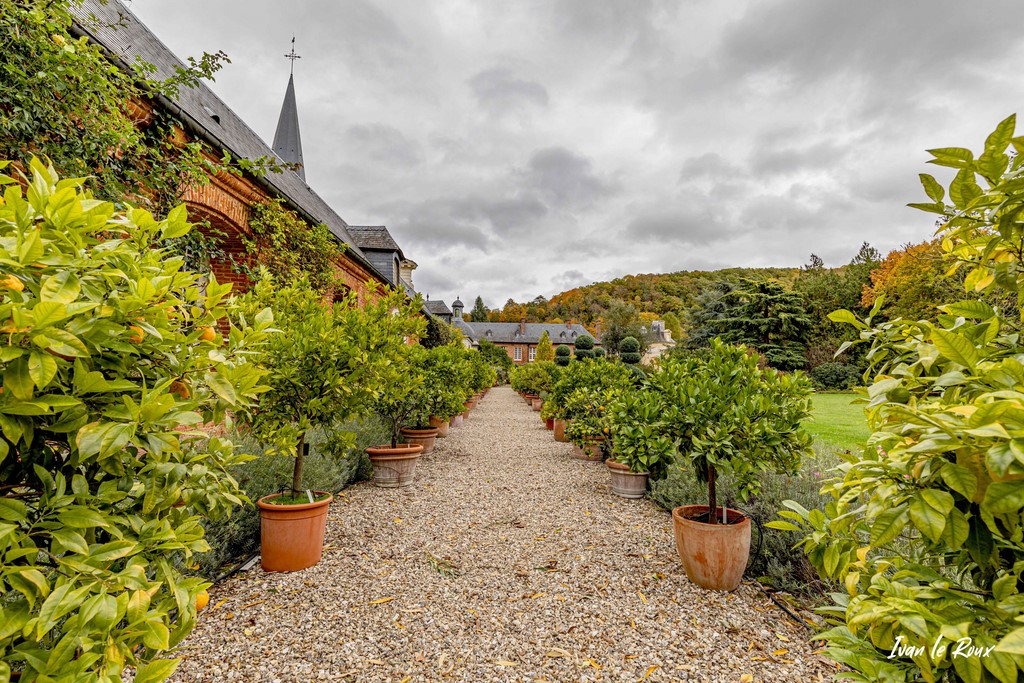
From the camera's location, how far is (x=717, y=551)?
3.08 m

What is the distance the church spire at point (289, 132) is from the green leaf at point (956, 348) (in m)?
17.3

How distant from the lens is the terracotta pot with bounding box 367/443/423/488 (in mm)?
5648

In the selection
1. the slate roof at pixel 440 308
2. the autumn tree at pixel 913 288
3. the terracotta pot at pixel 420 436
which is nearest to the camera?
the terracotta pot at pixel 420 436

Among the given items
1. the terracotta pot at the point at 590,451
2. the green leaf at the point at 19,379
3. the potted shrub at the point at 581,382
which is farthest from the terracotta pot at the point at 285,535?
the potted shrub at the point at 581,382

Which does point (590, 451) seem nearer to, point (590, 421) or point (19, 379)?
point (590, 421)

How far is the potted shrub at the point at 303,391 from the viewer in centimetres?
333

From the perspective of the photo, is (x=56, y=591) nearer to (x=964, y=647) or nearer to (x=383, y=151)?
(x=964, y=647)

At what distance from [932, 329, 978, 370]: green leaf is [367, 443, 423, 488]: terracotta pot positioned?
542cm

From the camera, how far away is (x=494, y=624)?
2.78m

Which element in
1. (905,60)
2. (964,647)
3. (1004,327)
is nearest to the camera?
(964,647)

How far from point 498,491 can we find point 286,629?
10.9 feet

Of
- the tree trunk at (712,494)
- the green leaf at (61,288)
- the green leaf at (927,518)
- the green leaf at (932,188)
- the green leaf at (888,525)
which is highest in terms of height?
the green leaf at (932,188)

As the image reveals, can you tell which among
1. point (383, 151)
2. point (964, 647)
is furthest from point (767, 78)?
point (383, 151)

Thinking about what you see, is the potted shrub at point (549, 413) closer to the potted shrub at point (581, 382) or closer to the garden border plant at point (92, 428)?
the potted shrub at point (581, 382)
